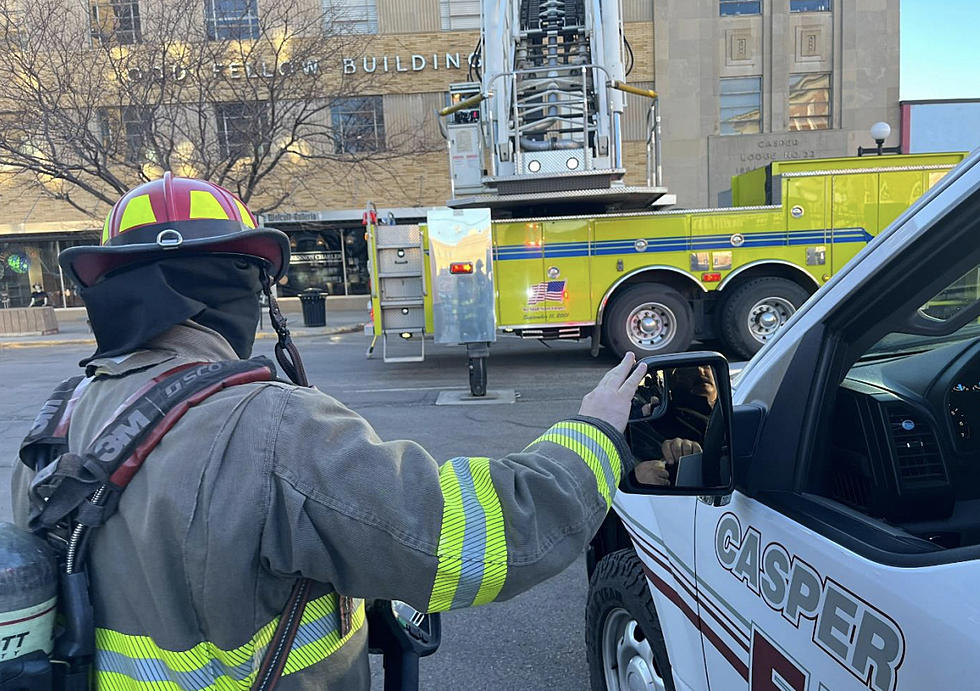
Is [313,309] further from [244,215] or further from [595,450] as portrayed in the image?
[595,450]

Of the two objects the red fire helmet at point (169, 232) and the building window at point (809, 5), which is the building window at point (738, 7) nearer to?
the building window at point (809, 5)

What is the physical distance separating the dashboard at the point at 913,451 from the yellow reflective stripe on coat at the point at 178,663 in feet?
3.62

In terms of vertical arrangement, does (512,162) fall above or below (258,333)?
above

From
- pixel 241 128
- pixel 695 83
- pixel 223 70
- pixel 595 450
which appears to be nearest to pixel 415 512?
pixel 595 450

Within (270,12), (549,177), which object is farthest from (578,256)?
(270,12)

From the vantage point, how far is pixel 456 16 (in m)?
21.7

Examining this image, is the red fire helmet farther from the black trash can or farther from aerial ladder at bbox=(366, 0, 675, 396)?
the black trash can

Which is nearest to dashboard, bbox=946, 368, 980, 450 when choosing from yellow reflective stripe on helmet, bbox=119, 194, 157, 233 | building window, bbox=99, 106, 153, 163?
yellow reflective stripe on helmet, bbox=119, 194, 157, 233

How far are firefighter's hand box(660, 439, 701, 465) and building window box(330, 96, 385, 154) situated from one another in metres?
19.3

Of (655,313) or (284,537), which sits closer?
(284,537)

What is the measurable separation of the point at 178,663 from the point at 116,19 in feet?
69.7

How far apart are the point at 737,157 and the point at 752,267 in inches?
521

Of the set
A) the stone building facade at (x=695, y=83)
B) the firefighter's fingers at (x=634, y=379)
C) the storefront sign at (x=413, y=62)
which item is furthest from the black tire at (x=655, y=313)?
the storefront sign at (x=413, y=62)

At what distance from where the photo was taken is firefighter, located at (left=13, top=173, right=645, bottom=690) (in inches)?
43.0
